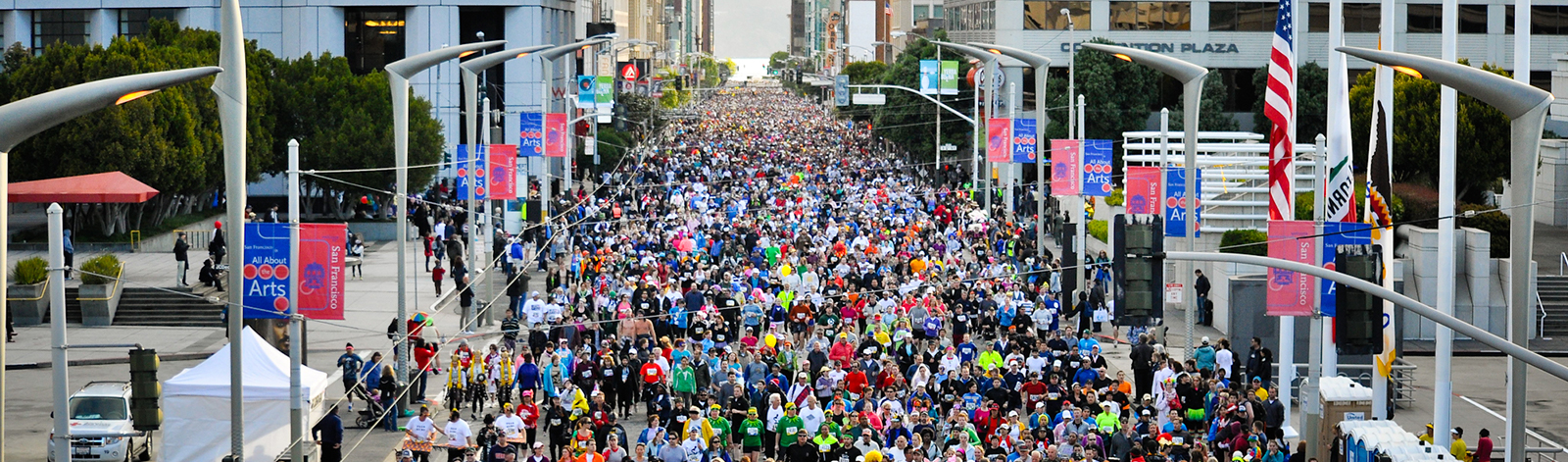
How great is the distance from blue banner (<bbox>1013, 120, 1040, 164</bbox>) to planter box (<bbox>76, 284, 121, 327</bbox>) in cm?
1994

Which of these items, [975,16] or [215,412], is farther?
[975,16]

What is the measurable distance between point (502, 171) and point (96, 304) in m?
8.89

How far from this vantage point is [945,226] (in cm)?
4672

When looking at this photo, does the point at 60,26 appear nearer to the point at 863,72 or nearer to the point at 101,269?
the point at 101,269

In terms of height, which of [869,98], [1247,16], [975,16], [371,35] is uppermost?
[975,16]

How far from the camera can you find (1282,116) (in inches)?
903

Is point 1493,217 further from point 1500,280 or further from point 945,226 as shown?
point 945,226

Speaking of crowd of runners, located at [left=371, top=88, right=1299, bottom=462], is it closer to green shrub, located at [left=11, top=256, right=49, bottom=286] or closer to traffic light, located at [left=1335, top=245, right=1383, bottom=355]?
traffic light, located at [left=1335, top=245, right=1383, bottom=355]

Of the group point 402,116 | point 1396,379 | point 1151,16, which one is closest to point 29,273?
point 402,116

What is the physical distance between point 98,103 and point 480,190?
2511 centimetres

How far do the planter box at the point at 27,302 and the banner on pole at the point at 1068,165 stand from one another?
826 inches

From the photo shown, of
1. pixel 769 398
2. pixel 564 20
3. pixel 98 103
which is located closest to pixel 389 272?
pixel 769 398

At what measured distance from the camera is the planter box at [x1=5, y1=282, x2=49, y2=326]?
35.4 meters

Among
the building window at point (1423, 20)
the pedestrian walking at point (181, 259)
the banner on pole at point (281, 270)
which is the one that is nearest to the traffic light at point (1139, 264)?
the banner on pole at point (281, 270)
